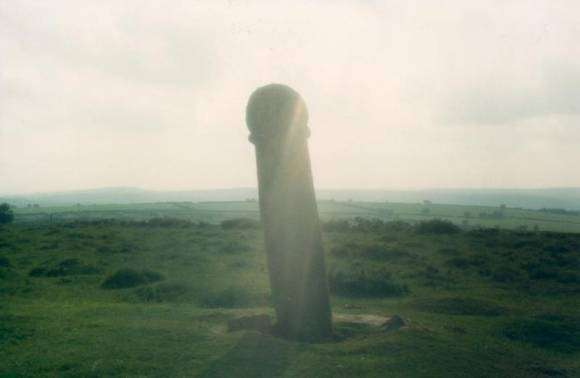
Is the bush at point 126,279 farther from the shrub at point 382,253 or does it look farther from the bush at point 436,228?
the bush at point 436,228

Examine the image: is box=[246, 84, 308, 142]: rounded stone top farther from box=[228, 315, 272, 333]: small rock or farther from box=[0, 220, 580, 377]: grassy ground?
box=[0, 220, 580, 377]: grassy ground

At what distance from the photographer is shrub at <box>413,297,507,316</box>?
45.3 feet

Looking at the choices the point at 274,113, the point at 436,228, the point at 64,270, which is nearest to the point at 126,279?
the point at 64,270

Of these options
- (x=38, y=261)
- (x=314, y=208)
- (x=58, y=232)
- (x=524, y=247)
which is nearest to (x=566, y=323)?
(x=314, y=208)

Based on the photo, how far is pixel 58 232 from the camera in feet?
123

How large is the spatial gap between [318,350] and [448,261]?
15.9 meters

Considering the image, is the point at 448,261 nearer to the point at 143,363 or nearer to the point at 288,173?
the point at 288,173

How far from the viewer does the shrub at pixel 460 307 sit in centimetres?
1380

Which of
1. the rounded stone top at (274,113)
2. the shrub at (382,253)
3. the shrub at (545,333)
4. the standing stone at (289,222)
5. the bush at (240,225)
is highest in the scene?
the rounded stone top at (274,113)

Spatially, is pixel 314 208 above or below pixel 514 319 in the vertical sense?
above

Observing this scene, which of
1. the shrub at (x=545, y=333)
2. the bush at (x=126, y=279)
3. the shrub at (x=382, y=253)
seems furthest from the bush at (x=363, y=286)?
the shrub at (x=382, y=253)

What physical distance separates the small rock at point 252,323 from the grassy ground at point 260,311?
0.27m

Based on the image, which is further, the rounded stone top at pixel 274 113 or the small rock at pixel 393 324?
the rounded stone top at pixel 274 113

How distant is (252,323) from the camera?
11.0 meters
